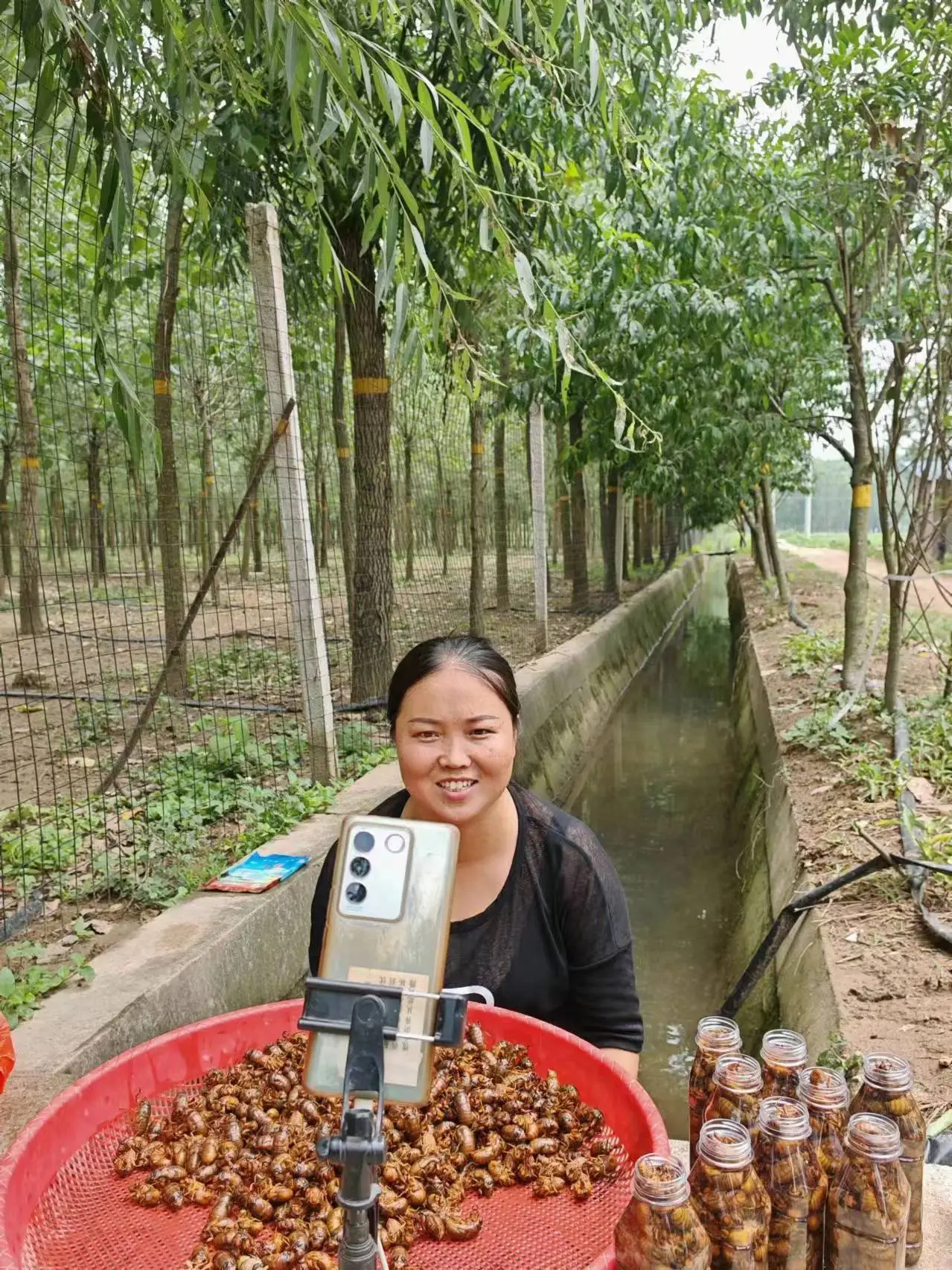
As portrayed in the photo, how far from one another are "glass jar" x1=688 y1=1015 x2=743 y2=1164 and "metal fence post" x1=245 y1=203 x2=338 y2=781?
3261mm

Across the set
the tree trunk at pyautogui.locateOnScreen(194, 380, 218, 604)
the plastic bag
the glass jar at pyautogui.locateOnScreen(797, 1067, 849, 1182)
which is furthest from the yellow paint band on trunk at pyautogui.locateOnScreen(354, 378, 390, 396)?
the glass jar at pyautogui.locateOnScreen(797, 1067, 849, 1182)

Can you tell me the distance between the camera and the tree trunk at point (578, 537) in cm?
1259

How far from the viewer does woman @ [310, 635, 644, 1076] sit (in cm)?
196

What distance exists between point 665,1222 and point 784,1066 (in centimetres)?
39

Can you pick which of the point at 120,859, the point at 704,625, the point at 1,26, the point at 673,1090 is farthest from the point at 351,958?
the point at 704,625

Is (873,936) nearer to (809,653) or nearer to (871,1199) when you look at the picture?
(871,1199)

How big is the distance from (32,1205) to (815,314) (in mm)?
8025

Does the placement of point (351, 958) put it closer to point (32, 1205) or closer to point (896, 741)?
point (32, 1205)

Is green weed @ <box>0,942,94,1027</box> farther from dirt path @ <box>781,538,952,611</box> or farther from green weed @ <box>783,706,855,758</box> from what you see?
dirt path @ <box>781,538,952,611</box>

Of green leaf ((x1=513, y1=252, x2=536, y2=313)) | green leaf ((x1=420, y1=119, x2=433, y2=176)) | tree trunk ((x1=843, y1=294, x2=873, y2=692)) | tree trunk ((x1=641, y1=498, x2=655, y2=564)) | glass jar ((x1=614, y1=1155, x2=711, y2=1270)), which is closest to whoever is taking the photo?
glass jar ((x1=614, y1=1155, x2=711, y2=1270))

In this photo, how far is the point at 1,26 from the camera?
337 centimetres

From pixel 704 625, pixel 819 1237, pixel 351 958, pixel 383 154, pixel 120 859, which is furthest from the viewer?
pixel 704 625

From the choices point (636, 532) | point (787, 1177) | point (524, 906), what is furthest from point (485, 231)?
point (636, 532)

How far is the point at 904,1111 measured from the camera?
1.41 meters
